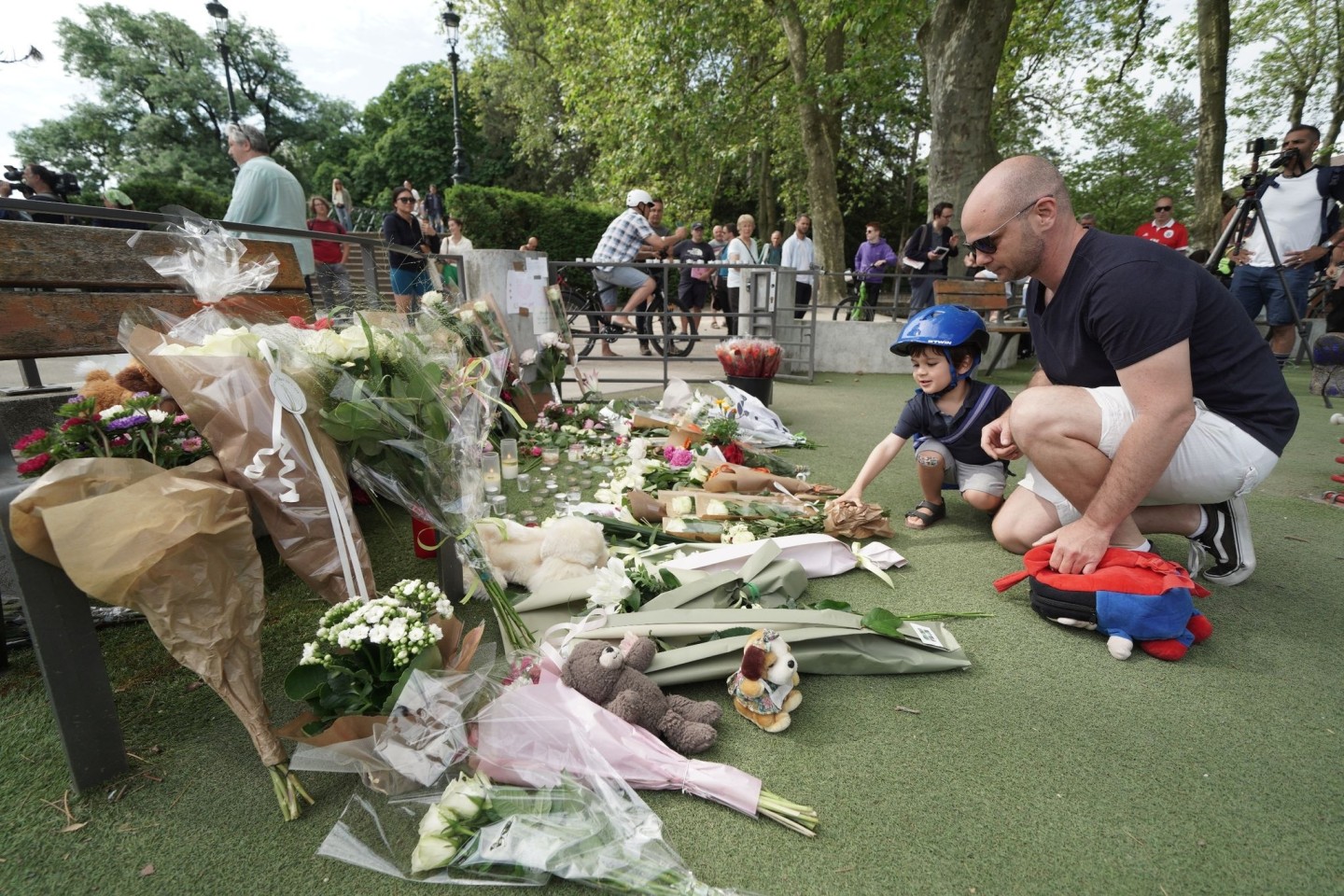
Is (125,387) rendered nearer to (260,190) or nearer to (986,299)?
(260,190)

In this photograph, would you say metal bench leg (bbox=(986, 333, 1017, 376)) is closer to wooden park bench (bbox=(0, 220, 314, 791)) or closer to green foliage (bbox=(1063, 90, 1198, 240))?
wooden park bench (bbox=(0, 220, 314, 791))

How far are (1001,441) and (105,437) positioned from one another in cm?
299

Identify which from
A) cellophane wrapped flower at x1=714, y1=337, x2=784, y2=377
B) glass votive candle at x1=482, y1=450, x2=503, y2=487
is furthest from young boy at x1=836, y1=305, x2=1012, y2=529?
cellophane wrapped flower at x1=714, y1=337, x2=784, y2=377

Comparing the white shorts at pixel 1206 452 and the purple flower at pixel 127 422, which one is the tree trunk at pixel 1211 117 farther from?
the purple flower at pixel 127 422

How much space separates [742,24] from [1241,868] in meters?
15.4

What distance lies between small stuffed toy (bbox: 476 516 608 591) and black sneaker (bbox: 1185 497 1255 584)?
2.48 metres

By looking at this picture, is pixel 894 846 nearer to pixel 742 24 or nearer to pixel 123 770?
pixel 123 770

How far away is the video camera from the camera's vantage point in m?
6.95

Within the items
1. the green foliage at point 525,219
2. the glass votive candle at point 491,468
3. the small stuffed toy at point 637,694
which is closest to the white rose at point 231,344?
the small stuffed toy at point 637,694

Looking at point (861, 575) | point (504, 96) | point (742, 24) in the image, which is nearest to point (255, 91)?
point (504, 96)

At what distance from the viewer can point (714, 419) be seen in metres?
4.67

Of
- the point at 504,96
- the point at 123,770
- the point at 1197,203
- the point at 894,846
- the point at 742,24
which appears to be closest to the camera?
the point at 894,846

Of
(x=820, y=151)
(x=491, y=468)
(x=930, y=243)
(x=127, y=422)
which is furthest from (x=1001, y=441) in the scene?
(x=820, y=151)

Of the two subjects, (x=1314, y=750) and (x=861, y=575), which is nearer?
(x=1314, y=750)
